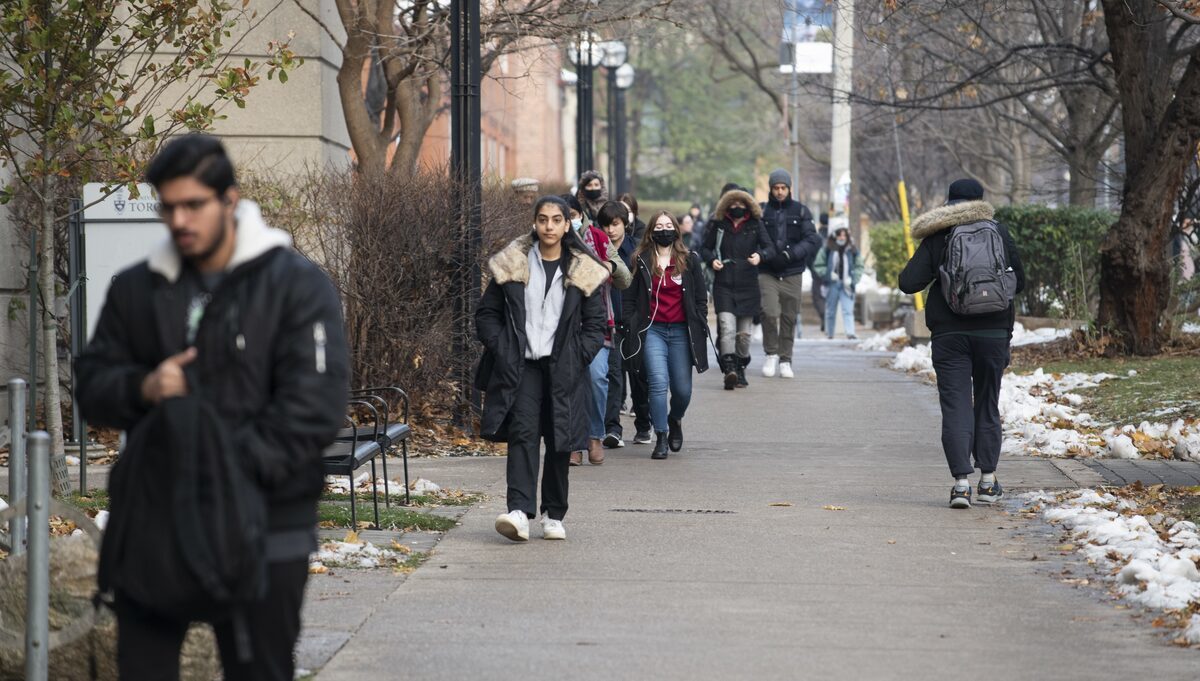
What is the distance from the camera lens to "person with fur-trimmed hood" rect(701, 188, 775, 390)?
50.6ft

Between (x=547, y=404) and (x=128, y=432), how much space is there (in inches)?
179

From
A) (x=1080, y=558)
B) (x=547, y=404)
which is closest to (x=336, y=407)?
(x=547, y=404)

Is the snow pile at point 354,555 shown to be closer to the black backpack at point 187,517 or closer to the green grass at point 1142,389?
the black backpack at point 187,517

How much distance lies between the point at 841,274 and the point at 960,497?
54.6 feet

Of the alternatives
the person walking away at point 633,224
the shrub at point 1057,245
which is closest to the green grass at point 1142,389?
the person walking away at point 633,224

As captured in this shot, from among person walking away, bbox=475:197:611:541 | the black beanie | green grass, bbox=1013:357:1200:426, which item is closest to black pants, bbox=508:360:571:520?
person walking away, bbox=475:197:611:541

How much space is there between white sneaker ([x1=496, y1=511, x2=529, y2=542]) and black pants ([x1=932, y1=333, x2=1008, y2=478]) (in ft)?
8.61

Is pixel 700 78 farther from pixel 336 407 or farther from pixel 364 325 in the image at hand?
pixel 336 407

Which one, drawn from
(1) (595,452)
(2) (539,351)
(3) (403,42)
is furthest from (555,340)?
(3) (403,42)

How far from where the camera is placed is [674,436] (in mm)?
12211

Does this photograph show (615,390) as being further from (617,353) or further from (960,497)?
(960,497)

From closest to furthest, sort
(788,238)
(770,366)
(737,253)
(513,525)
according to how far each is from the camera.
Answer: (513,525) → (737,253) → (788,238) → (770,366)

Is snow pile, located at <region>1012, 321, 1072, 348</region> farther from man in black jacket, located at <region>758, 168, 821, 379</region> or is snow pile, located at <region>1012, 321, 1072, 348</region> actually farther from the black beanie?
the black beanie

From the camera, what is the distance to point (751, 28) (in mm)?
37750
